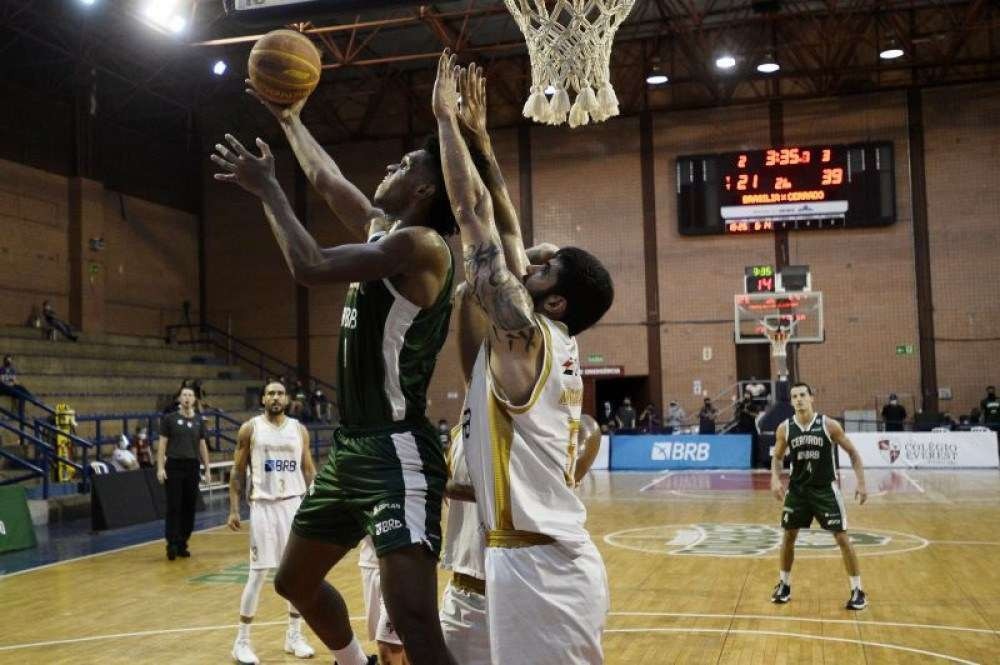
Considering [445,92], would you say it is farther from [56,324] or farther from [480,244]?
[56,324]

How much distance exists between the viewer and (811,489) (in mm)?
8070

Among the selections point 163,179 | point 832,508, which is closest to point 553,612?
point 832,508

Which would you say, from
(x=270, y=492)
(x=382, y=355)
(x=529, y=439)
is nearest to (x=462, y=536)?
(x=382, y=355)

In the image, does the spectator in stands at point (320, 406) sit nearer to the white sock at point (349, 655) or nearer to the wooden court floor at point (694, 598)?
the wooden court floor at point (694, 598)

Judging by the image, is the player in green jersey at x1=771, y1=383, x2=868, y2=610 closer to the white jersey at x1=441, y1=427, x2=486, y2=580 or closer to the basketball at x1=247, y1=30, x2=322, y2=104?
the white jersey at x1=441, y1=427, x2=486, y2=580

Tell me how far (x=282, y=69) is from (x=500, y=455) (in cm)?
208

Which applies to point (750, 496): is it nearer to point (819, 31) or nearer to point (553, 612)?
point (819, 31)

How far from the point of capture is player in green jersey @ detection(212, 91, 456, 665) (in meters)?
3.24

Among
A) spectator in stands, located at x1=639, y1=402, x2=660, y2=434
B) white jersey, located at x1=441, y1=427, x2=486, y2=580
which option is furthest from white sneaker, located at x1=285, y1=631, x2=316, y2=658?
spectator in stands, located at x1=639, y1=402, x2=660, y2=434

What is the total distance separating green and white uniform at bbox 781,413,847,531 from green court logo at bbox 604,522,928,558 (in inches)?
85.6

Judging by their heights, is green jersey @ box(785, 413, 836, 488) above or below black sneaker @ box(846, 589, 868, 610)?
above

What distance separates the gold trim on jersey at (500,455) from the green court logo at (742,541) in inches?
308

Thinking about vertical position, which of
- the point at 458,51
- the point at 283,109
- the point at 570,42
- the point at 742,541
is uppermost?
the point at 458,51

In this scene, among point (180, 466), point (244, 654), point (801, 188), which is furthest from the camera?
point (801, 188)
